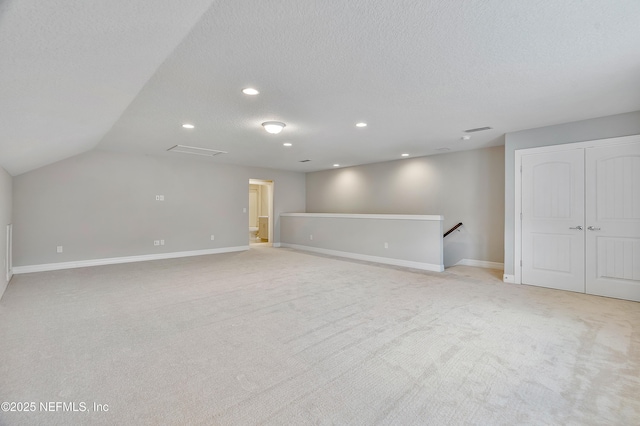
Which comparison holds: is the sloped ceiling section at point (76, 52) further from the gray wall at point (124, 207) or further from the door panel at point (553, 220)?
the door panel at point (553, 220)

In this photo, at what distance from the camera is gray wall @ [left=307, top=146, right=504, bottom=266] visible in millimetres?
6020

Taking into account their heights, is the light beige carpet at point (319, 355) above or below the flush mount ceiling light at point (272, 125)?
below

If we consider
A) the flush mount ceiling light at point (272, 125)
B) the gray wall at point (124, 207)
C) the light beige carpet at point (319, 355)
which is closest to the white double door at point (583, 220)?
the light beige carpet at point (319, 355)

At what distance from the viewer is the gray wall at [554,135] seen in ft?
12.7

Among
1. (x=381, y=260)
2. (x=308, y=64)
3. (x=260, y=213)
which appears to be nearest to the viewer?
(x=308, y=64)

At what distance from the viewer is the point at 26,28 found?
123 cm

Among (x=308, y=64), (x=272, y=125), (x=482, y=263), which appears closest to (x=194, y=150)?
(x=272, y=125)

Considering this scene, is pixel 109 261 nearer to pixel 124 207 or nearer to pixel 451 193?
pixel 124 207

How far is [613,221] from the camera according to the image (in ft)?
12.9

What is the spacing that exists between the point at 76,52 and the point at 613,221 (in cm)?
584

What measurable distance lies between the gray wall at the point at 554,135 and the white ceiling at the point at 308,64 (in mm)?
218

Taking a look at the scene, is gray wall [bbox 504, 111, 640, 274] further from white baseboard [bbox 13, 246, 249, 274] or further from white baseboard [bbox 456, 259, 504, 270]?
white baseboard [bbox 13, 246, 249, 274]

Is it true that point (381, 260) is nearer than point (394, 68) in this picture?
No

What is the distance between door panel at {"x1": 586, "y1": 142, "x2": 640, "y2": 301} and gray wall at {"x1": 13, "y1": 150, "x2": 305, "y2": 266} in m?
7.38
